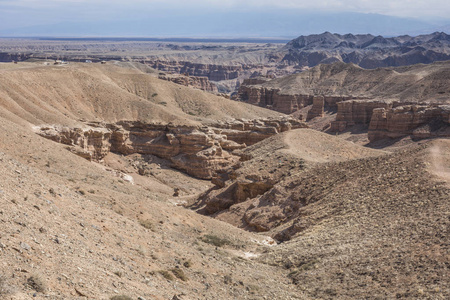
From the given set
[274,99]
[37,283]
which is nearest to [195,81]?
[274,99]

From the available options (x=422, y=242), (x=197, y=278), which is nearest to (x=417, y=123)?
(x=422, y=242)

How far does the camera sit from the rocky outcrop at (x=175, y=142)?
44.7m

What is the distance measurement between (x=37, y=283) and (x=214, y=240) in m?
11.9

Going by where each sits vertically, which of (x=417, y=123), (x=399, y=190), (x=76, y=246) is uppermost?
(x=76, y=246)

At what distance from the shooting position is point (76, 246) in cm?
1268

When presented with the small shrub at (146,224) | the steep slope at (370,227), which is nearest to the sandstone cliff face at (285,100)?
the steep slope at (370,227)

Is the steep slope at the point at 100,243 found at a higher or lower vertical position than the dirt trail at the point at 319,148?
higher

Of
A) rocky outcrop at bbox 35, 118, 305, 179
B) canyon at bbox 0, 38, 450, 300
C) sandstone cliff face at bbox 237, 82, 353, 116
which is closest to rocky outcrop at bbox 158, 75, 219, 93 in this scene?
sandstone cliff face at bbox 237, 82, 353, 116

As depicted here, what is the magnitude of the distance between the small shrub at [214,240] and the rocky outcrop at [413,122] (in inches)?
2066

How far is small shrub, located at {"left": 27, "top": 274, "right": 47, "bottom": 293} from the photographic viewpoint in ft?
31.0

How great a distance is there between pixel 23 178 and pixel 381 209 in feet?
49.0

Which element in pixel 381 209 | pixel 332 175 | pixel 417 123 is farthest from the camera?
pixel 417 123

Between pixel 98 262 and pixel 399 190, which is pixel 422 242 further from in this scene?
pixel 98 262

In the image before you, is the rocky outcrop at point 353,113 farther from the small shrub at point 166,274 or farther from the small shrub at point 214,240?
the small shrub at point 166,274
